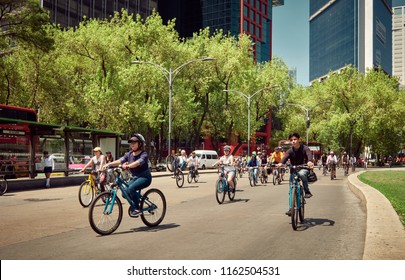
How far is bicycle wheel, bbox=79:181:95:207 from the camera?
12547mm

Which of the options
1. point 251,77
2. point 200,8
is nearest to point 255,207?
point 251,77

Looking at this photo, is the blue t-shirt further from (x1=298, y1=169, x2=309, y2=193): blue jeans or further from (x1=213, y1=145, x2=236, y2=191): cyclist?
(x1=213, y1=145, x2=236, y2=191): cyclist

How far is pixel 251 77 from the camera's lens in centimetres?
5125

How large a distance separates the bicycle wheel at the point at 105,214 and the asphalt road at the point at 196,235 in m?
0.18

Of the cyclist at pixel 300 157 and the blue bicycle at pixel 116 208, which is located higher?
the cyclist at pixel 300 157

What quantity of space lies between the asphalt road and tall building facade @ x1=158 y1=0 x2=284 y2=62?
81.4 meters

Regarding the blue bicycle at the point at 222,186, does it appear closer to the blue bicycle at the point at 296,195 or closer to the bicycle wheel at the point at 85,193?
the bicycle wheel at the point at 85,193

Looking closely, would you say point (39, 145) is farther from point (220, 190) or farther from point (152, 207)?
point (152, 207)

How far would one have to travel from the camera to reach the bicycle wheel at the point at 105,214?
24.4ft

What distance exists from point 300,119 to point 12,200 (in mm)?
53379

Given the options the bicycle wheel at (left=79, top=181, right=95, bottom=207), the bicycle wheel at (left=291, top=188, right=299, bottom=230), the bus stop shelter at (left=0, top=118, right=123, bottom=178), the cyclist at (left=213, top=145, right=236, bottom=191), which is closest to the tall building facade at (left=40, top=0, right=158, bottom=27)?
the bus stop shelter at (left=0, top=118, right=123, bottom=178)

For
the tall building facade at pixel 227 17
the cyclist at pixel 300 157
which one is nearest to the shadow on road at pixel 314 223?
the cyclist at pixel 300 157

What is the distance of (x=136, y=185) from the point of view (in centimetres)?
795

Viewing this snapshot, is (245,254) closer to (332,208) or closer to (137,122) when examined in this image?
(332,208)
